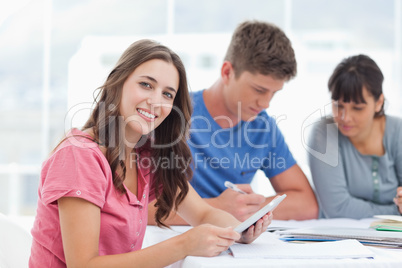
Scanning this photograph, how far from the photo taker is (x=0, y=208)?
16.2 feet

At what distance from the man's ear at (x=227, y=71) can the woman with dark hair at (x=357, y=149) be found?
435mm

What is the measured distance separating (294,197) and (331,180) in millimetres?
172

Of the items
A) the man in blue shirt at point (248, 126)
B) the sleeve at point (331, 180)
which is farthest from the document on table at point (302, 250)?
the sleeve at point (331, 180)

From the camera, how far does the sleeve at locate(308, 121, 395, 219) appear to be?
6.29 feet

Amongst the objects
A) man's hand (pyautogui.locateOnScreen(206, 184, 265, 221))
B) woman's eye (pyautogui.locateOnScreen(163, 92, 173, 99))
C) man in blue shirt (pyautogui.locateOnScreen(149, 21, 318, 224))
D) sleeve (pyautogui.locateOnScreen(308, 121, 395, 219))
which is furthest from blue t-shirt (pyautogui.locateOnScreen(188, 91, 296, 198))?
woman's eye (pyautogui.locateOnScreen(163, 92, 173, 99))

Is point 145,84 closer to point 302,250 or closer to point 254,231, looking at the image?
point 254,231

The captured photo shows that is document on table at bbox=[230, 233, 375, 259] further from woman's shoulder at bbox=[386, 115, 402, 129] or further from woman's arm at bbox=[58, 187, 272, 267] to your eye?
woman's shoulder at bbox=[386, 115, 402, 129]

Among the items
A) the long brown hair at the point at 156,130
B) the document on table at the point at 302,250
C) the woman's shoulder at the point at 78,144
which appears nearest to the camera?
the document on table at the point at 302,250

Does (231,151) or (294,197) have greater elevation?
(231,151)

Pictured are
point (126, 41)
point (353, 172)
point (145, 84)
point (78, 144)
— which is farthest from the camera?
point (126, 41)

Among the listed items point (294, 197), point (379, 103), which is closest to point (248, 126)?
point (294, 197)

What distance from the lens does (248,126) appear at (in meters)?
2.01

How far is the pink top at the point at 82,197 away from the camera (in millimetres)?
1056

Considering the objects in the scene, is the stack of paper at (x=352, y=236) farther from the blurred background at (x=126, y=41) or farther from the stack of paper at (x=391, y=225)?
the blurred background at (x=126, y=41)
